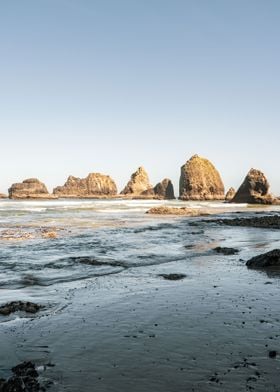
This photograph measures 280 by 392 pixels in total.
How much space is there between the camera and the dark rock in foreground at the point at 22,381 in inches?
196

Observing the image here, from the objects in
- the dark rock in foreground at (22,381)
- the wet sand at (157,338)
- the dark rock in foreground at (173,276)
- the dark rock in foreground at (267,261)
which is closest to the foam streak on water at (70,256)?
the wet sand at (157,338)

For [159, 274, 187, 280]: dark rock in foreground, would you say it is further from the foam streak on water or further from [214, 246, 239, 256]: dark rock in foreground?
[214, 246, 239, 256]: dark rock in foreground

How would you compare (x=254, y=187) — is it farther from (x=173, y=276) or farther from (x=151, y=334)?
(x=151, y=334)

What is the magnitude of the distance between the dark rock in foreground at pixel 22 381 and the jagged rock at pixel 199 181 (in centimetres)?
16122

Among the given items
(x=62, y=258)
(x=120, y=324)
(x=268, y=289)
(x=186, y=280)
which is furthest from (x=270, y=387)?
Result: (x=62, y=258)

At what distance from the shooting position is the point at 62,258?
54.6 feet

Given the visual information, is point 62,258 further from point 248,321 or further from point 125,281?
point 248,321

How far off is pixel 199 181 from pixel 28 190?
87203mm

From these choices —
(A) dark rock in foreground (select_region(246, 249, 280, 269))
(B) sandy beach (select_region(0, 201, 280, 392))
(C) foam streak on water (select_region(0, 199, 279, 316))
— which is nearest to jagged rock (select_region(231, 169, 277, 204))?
(C) foam streak on water (select_region(0, 199, 279, 316))

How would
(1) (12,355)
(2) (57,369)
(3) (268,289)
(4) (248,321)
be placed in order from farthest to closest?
(3) (268,289) → (4) (248,321) → (1) (12,355) → (2) (57,369)

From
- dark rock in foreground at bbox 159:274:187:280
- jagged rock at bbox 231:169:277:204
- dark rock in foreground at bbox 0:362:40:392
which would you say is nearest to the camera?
dark rock in foreground at bbox 0:362:40:392

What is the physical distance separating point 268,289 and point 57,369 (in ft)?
22.1

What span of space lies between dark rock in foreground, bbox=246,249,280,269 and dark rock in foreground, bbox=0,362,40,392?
33.4 ft

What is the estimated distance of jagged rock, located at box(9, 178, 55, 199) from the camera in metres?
187
